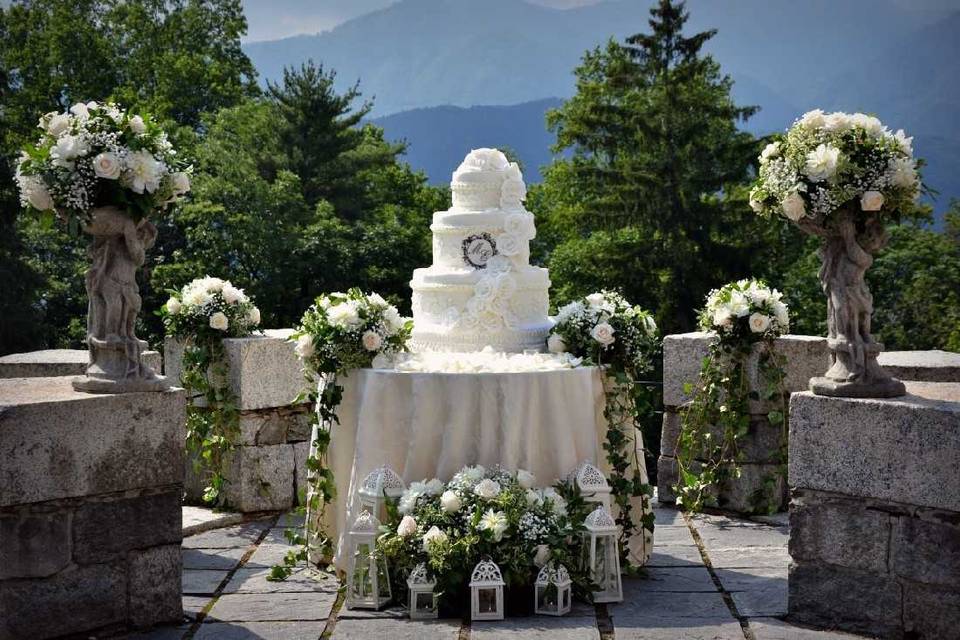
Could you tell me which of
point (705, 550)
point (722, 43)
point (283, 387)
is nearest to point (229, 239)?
point (283, 387)

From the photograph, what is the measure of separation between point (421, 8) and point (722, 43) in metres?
48.4

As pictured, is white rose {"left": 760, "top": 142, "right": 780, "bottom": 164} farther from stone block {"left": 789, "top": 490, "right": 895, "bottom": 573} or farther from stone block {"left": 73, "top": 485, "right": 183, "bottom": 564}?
stone block {"left": 73, "top": 485, "right": 183, "bottom": 564}

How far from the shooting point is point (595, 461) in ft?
21.0

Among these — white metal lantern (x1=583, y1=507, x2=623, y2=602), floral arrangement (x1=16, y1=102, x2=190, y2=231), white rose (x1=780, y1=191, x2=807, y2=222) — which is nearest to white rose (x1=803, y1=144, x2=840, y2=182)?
white rose (x1=780, y1=191, x2=807, y2=222)

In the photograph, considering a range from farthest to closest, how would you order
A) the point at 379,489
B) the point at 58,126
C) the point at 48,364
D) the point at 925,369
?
the point at 48,364 < the point at 925,369 < the point at 379,489 < the point at 58,126

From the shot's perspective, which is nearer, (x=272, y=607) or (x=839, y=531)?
(x=839, y=531)

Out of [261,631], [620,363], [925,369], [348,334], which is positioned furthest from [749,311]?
[261,631]

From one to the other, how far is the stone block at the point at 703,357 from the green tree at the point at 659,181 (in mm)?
16615

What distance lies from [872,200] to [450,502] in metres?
2.46

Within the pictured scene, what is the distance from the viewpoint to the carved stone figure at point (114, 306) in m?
5.59

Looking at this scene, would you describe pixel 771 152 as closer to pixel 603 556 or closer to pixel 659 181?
pixel 603 556

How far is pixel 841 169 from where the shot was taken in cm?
542

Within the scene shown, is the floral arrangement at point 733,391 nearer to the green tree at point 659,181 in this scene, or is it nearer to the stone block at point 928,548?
the stone block at point 928,548

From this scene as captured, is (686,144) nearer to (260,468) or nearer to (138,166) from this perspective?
(260,468)
